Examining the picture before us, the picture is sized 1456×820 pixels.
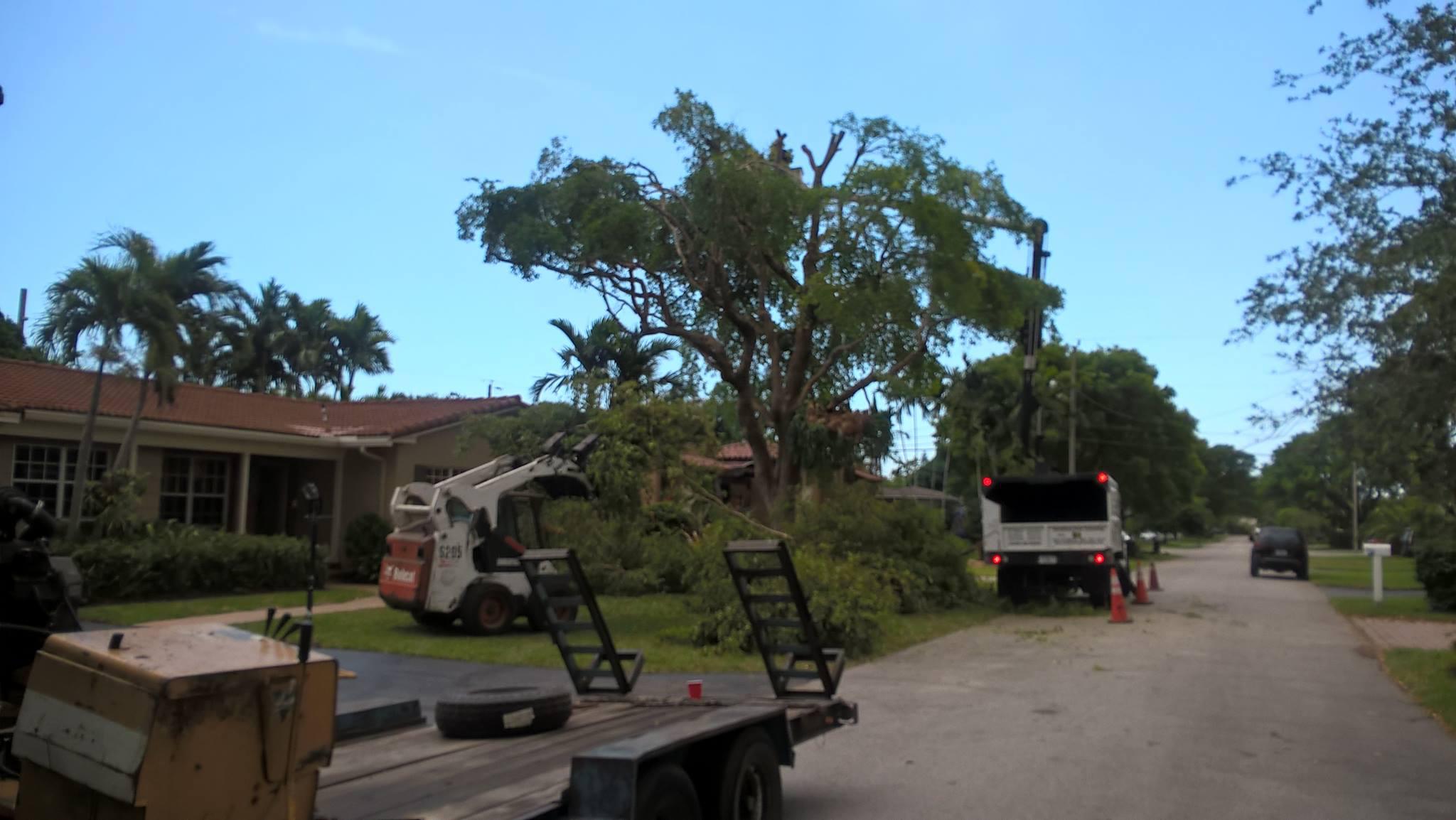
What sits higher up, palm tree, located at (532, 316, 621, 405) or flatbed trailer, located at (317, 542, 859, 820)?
palm tree, located at (532, 316, 621, 405)

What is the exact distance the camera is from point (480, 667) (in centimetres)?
1376

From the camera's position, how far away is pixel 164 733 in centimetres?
390

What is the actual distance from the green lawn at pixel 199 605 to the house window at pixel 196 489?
3.71 metres

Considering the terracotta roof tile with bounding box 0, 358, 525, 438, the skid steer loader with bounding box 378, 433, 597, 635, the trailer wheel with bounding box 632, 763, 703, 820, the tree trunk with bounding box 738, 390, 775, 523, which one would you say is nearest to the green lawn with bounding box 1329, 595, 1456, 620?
the tree trunk with bounding box 738, 390, 775, 523

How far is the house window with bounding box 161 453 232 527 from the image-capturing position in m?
23.5

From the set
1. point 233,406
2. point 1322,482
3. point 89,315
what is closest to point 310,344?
point 233,406

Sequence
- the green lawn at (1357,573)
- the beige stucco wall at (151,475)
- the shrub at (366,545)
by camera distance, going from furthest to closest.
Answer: the green lawn at (1357,573) → the shrub at (366,545) → the beige stucco wall at (151,475)

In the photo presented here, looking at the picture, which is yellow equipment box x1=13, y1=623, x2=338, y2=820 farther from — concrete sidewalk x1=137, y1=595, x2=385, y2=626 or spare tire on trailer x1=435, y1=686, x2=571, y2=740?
concrete sidewalk x1=137, y1=595, x2=385, y2=626

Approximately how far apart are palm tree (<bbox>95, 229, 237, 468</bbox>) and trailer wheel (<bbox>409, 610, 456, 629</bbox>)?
697 centimetres

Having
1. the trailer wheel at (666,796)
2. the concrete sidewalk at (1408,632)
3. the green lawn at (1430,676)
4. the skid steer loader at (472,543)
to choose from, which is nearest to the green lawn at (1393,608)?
the concrete sidewalk at (1408,632)

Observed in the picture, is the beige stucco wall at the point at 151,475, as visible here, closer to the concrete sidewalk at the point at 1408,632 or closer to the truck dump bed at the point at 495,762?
the truck dump bed at the point at 495,762

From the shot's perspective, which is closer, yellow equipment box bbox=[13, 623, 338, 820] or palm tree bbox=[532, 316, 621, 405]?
yellow equipment box bbox=[13, 623, 338, 820]

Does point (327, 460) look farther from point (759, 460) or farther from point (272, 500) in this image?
point (759, 460)

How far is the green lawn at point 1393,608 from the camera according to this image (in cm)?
2184
